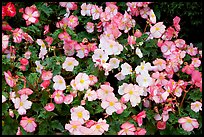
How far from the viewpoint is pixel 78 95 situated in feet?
8.50

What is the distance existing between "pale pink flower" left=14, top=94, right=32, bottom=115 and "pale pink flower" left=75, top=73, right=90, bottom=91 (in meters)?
0.26

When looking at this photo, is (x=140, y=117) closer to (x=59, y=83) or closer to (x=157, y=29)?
(x=59, y=83)

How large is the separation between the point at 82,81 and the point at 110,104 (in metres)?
0.19

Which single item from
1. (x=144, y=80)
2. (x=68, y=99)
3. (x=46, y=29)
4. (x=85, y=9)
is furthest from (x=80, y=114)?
(x=85, y=9)

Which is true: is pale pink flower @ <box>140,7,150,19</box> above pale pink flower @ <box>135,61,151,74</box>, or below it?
above

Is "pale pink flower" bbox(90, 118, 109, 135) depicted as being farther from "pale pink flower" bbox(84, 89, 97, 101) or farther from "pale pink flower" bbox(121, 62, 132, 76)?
"pale pink flower" bbox(121, 62, 132, 76)

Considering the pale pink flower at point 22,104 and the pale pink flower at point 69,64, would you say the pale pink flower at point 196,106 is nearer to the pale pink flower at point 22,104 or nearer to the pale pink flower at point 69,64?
the pale pink flower at point 69,64

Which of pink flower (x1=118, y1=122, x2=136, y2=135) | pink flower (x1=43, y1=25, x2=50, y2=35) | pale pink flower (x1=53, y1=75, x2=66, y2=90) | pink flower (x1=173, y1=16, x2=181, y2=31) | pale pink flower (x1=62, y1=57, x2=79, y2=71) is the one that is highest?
pink flower (x1=173, y1=16, x2=181, y2=31)

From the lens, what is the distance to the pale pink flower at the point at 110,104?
2529 millimetres

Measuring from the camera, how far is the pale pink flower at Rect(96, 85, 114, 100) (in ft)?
8.43

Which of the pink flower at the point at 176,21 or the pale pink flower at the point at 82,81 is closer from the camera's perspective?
the pale pink flower at the point at 82,81

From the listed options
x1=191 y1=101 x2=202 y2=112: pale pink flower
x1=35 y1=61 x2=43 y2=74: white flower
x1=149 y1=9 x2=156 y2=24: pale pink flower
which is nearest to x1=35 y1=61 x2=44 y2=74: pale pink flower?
x1=35 y1=61 x2=43 y2=74: white flower

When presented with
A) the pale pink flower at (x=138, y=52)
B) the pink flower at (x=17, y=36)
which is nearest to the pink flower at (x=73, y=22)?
the pink flower at (x=17, y=36)

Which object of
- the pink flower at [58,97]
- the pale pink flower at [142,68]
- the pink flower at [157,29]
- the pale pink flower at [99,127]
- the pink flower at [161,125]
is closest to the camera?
the pale pink flower at [99,127]
